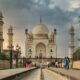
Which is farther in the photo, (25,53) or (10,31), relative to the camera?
(25,53)

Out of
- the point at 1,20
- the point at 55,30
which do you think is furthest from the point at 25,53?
the point at 1,20

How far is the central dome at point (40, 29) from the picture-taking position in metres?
166

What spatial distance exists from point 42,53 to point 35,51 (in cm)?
319

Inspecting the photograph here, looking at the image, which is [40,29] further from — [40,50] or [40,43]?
[40,50]

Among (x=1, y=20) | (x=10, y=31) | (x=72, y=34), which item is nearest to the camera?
(x=1, y=20)

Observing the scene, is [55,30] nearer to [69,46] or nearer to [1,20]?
[69,46]

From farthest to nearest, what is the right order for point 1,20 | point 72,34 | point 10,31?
1. point 72,34
2. point 10,31
3. point 1,20

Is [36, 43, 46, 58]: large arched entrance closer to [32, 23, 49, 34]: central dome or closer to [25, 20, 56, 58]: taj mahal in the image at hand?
[25, 20, 56, 58]: taj mahal

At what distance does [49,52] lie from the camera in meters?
169

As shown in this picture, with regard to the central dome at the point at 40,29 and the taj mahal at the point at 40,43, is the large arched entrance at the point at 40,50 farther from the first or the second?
the central dome at the point at 40,29

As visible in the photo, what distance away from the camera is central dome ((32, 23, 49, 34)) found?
166 metres

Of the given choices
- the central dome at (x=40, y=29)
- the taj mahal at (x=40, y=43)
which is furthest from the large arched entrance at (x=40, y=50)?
the central dome at (x=40, y=29)

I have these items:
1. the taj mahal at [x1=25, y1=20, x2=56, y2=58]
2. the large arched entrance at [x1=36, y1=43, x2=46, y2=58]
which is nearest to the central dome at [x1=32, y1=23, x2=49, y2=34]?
the taj mahal at [x1=25, y1=20, x2=56, y2=58]

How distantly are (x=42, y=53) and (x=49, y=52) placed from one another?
112 inches
